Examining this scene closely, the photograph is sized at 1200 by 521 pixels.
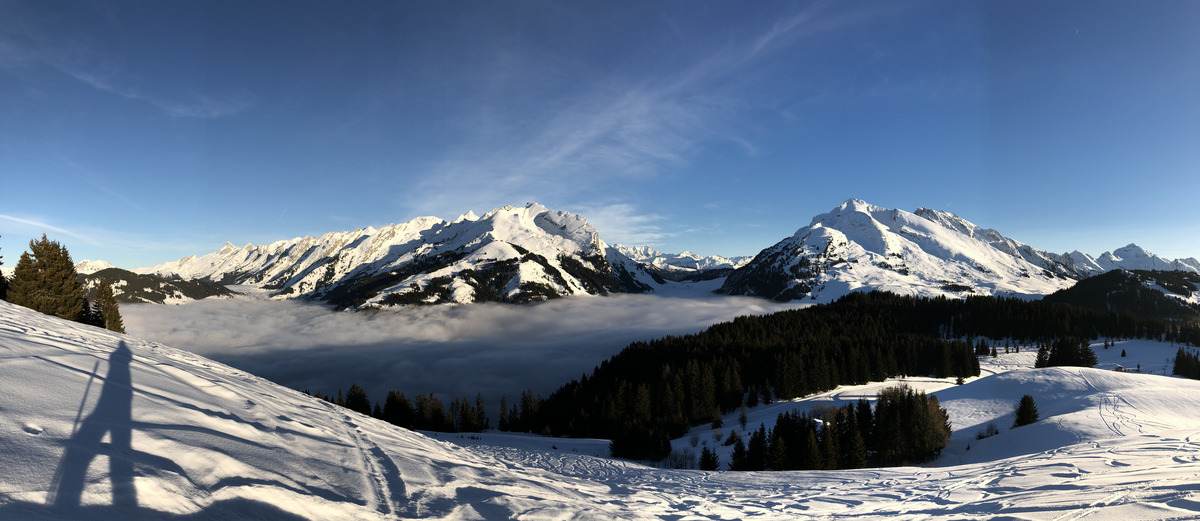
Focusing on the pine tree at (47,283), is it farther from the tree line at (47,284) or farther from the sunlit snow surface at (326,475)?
the sunlit snow surface at (326,475)

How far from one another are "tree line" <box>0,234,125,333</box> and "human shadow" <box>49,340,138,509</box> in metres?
46.8

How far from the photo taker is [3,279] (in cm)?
4372

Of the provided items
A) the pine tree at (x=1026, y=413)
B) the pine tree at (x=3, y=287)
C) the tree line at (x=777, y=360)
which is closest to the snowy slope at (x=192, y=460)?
the pine tree at (x=3, y=287)

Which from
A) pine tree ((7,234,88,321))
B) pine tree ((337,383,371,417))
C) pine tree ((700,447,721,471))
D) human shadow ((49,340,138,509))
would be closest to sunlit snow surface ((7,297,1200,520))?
human shadow ((49,340,138,509))

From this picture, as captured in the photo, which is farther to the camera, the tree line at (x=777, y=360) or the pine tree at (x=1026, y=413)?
the tree line at (x=777, y=360)

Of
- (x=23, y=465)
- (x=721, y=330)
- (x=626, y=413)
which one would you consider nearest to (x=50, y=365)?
(x=23, y=465)

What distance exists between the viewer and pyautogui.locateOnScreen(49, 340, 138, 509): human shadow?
5188 millimetres

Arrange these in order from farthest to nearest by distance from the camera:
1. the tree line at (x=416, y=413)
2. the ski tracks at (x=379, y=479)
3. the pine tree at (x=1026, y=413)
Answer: the tree line at (x=416, y=413)
the pine tree at (x=1026, y=413)
the ski tracks at (x=379, y=479)

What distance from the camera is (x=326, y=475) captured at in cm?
816

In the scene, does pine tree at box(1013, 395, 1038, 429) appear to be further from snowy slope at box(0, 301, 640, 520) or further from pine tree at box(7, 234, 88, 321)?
pine tree at box(7, 234, 88, 321)

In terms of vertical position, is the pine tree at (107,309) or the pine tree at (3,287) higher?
the pine tree at (3,287)

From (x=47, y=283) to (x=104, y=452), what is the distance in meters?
59.1

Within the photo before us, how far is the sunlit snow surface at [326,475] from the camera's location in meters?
5.75

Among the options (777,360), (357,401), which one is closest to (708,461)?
(777,360)
